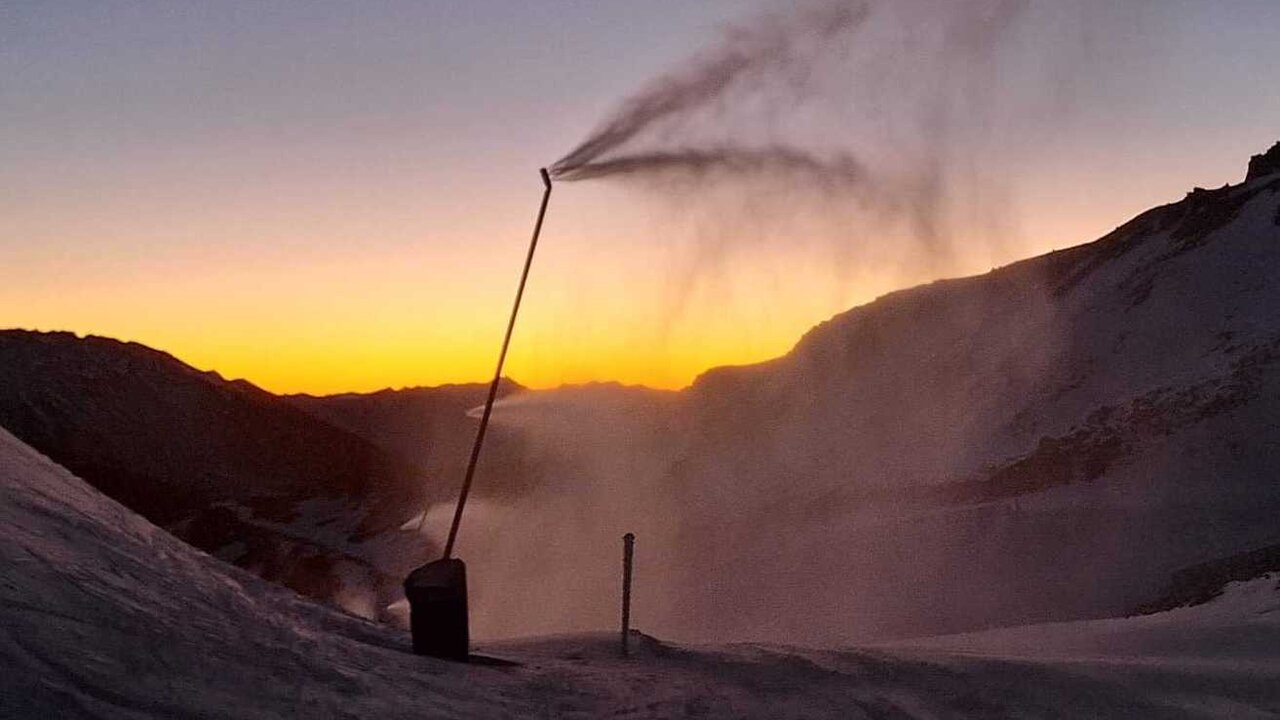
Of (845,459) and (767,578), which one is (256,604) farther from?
(845,459)

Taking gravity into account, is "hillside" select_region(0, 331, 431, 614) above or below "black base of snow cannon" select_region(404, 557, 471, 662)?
above

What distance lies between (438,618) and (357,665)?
2.05 meters

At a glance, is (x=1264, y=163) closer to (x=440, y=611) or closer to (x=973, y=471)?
(x=973, y=471)

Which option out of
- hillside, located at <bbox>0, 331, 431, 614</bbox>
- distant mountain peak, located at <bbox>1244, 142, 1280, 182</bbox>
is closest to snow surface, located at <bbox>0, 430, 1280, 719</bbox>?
distant mountain peak, located at <bbox>1244, 142, 1280, 182</bbox>

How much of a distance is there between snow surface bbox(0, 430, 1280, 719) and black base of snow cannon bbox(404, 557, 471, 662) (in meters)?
0.35

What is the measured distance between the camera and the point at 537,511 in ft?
247

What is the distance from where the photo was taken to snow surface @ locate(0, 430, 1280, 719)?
759 centimetres

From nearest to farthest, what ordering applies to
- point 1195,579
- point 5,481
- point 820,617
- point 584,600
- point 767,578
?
1. point 5,481
2. point 1195,579
3. point 820,617
4. point 767,578
5. point 584,600

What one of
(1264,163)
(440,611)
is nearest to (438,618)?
(440,611)

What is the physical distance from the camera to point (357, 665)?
10.2 metres

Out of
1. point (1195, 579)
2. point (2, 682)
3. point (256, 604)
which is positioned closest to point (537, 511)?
point (1195, 579)

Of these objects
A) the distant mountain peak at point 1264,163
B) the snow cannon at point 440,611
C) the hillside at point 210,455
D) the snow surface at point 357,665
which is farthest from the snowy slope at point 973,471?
the hillside at point 210,455

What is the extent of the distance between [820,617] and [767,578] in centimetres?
760

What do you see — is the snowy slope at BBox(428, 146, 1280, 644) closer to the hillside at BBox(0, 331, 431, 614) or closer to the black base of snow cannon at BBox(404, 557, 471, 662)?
the black base of snow cannon at BBox(404, 557, 471, 662)
